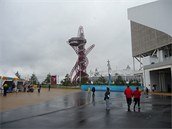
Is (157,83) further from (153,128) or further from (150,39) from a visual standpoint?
(153,128)

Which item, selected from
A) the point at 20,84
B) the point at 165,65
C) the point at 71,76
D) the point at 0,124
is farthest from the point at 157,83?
the point at 71,76

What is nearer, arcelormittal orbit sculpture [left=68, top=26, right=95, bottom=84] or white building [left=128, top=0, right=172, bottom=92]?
white building [left=128, top=0, right=172, bottom=92]

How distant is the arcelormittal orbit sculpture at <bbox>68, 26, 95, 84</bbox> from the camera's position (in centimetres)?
7931

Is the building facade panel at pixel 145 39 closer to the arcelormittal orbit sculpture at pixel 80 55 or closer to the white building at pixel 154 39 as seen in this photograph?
the white building at pixel 154 39

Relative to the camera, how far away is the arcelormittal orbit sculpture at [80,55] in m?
79.3

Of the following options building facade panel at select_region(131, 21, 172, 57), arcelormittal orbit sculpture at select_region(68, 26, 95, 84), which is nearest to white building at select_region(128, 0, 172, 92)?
building facade panel at select_region(131, 21, 172, 57)

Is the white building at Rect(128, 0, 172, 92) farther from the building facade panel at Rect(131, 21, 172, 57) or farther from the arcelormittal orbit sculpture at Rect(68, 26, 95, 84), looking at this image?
the arcelormittal orbit sculpture at Rect(68, 26, 95, 84)

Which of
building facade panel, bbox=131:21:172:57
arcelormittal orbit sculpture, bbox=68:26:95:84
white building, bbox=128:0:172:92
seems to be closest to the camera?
white building, bbox=128:0:172:92

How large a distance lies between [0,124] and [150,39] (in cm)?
4399

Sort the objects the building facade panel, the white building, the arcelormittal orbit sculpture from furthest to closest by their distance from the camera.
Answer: the arcelormittal orbit sculpture
the building facade panel
the white building

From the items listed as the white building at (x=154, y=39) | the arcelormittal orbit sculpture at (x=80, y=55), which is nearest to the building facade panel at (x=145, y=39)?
the white building at (x=154, y=39)

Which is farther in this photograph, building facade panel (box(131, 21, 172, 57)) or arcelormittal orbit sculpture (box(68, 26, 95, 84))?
arcelormittal orbit sculpture (box(68, 26, 95, 84))

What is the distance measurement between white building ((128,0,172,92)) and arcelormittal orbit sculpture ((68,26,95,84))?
3105 centimetres

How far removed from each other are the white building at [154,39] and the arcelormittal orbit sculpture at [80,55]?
31054 mm
